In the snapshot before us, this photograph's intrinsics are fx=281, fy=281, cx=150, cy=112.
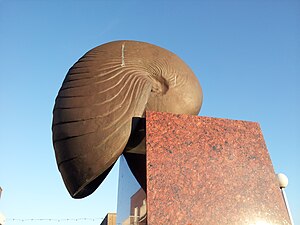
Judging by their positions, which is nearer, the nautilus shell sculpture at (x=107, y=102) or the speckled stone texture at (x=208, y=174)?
the speckled stone texture at (x=208, y=174)

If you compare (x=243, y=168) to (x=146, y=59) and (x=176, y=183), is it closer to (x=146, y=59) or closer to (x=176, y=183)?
(x=176, y=183)

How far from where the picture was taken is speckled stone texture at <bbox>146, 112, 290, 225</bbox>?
7.88 feet

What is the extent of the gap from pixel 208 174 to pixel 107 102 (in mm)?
1185

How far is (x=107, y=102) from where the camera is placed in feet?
9.08

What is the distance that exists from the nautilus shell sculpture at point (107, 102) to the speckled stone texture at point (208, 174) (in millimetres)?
302

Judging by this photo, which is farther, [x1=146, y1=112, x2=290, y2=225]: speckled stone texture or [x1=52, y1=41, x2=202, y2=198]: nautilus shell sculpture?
[x1=52, y1=41, x2=202, y2=198]: nautilus shell sculpture

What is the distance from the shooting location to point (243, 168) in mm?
2732

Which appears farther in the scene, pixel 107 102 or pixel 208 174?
pixel 107 102

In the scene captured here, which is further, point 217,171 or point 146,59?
point 146,59

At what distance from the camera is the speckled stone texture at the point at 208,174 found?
2.40 meters

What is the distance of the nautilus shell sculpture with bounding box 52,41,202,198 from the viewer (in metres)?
2.66

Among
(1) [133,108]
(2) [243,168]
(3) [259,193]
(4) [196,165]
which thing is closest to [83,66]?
(1) [133,108]

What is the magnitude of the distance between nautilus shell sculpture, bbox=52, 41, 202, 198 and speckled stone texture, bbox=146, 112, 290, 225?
0.99ft

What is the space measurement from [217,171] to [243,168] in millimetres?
282
